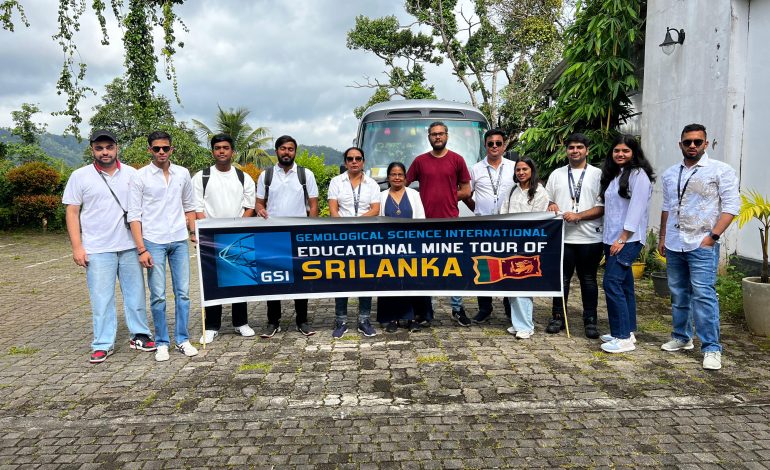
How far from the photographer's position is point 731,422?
12.6 feet

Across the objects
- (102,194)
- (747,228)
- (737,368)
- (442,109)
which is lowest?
(737,368)

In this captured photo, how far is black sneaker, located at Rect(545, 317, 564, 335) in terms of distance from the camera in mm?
5969

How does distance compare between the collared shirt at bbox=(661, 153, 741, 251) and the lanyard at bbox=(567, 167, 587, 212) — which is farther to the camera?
the lanyard at bbox=(567, 167, 587, 212)

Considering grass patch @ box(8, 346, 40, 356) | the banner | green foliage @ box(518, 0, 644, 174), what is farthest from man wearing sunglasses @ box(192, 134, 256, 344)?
green foliage @ box(518, 0, 644, 174)

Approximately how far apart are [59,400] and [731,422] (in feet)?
15.8

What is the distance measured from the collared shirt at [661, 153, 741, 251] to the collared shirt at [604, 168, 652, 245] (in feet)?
0.78

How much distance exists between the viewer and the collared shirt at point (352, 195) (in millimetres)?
5906

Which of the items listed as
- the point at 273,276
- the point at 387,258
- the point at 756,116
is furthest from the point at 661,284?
the point at 273,276

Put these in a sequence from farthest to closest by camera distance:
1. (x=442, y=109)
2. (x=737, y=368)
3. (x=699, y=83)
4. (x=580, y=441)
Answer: (x=442, y=109), (x=699, y=83), (x=737, y=368), (x=580, y=441)

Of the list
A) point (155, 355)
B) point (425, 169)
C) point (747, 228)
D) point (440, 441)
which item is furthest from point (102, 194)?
point (747, 228)

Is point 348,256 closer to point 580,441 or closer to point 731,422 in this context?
point 580,441

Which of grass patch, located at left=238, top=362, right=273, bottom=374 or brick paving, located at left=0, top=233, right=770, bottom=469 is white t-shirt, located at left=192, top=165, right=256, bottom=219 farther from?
grass patch, located at left=238, top=362, right=273, bottom=374

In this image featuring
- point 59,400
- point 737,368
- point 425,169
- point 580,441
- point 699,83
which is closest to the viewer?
point 580,441

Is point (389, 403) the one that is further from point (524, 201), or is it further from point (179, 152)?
point (179, 152)
